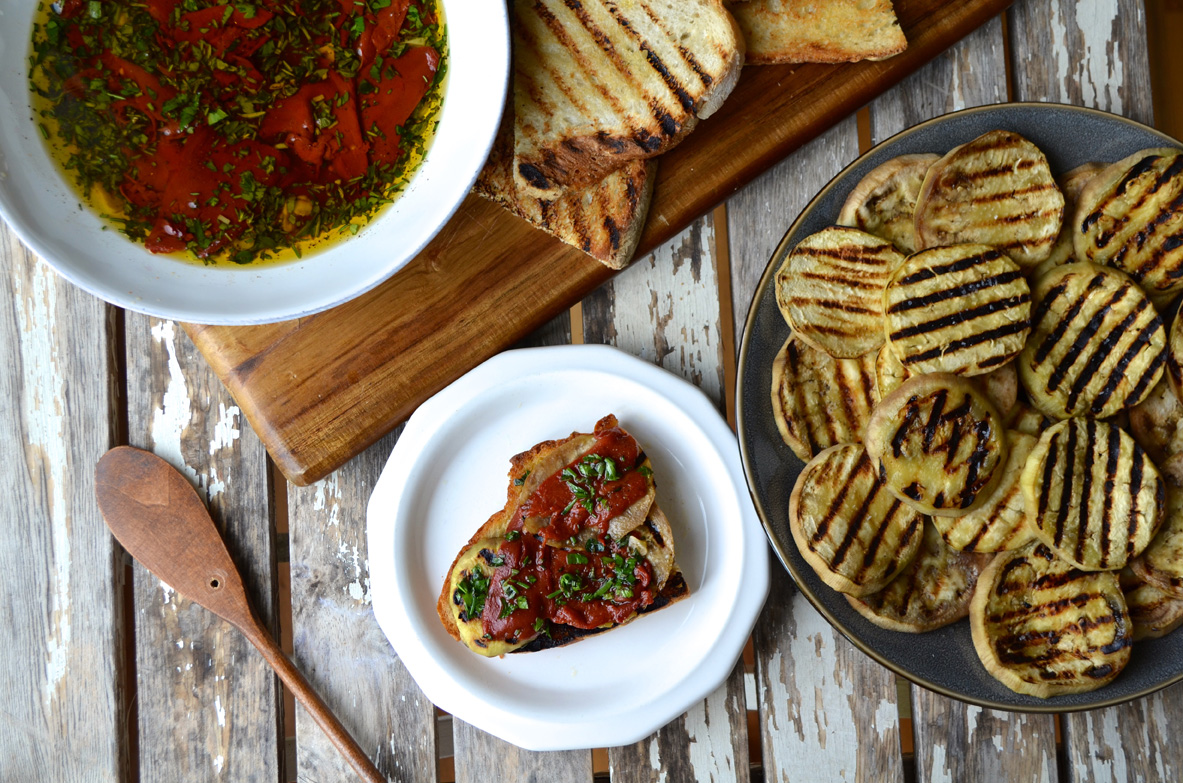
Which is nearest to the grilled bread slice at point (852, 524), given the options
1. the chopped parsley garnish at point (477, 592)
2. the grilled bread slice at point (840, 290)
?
the grilled bread slice at point (840, 290)

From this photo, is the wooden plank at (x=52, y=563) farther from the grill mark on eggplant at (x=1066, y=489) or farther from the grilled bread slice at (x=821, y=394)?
the grill mark on eggplant at (x=1066, y=489)

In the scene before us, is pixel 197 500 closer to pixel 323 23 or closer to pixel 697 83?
pixel 323 23

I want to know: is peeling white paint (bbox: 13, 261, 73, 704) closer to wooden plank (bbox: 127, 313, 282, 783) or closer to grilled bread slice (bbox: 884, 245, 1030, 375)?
wooden plank (bbox: 127, 313, 282, 783)

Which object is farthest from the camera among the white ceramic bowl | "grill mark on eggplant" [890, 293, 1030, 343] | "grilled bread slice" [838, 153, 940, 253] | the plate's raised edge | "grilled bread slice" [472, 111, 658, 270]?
the plate's raised edge

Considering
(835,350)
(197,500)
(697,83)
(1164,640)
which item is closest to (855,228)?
(835,350)

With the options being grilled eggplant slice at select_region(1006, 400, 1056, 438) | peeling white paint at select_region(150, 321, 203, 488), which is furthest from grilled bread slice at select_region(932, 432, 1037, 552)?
peeling white paint at select_region(150, 321, 203, 488)

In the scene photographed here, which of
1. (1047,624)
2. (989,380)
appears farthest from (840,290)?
(1047,624)
